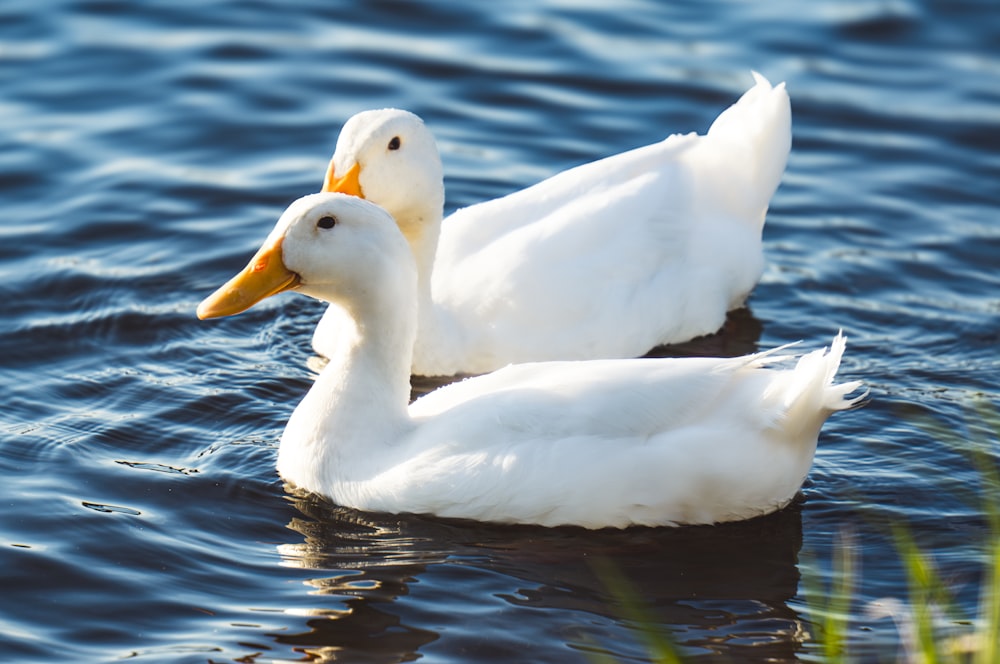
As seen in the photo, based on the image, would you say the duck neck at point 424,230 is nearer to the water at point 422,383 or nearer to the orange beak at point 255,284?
the water at point 422,383

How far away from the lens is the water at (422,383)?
630 cm

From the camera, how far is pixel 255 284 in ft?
Result: 22.7

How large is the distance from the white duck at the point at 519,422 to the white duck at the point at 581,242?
1.32 meters

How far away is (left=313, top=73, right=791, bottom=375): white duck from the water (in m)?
0.33

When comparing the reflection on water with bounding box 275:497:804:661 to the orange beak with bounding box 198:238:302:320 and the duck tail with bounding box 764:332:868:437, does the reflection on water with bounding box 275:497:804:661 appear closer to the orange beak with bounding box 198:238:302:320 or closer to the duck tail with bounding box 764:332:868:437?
the duck tail with bounding box 764:332:868:437

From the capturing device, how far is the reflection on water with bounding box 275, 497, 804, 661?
6.09 m

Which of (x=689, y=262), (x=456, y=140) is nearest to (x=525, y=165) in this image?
(x=456, y=140)

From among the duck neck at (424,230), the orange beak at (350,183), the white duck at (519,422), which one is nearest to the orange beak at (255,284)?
the white duck at (519,422)

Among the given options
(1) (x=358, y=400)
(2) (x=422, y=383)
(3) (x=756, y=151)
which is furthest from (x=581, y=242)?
(1) (x=358, y=400)

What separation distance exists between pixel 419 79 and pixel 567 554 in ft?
21.3

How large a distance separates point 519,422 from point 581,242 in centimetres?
222

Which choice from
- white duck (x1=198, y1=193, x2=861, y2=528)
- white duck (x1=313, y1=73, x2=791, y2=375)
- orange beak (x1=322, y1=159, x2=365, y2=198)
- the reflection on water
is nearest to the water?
the reflection on water

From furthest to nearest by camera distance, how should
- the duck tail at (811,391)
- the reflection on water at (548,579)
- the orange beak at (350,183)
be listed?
the orange beak at (350,183), the duck tail at (811,391), the reflection on water at (548,579)

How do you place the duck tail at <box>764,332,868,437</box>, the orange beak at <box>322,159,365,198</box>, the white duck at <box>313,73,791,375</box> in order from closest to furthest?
1. the duck tail at <box>764,332,868,437</box>
2. the orange beak at <box>322,159,365,198</box>
3. the white duck at <box>313,73,791,375</box>
